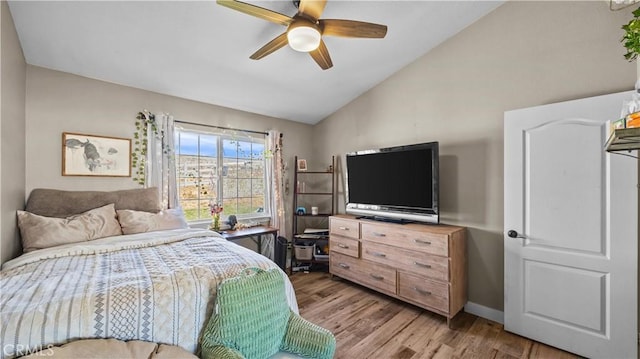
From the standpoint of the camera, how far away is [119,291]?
1172mm

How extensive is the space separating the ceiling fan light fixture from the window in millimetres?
2072

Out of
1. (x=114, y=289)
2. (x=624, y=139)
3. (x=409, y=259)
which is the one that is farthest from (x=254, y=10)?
(x=409, y=259)

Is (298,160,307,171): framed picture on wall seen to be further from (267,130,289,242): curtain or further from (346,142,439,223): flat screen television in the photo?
(346,142,439,223): flat screen television

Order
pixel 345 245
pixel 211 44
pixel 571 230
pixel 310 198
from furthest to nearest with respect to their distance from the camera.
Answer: pixel 310 198
pixel 345 245
pixel 211 44
pixel 571 230

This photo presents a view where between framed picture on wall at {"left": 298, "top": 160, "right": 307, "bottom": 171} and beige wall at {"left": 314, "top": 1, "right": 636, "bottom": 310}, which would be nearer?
beige wall at {"left": 314, "top": 1, "right": 636, "bottom": 310}

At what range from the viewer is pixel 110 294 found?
45.4 inches

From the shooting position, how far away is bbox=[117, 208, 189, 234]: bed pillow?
2.37m

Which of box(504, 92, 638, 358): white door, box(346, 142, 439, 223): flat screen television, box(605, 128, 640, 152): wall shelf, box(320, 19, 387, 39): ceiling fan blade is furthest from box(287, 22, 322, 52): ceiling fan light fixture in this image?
box(504, 92, 638, 358): white door

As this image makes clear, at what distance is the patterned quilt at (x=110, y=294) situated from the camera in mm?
992

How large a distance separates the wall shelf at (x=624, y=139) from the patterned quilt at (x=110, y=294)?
1780 millimetres

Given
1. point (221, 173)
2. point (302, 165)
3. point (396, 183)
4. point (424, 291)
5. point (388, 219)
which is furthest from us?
point (302, 165)

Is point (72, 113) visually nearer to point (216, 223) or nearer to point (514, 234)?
point (216, 223)

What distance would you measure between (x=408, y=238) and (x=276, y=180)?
2116 millimetres

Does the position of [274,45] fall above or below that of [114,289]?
above
